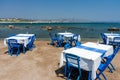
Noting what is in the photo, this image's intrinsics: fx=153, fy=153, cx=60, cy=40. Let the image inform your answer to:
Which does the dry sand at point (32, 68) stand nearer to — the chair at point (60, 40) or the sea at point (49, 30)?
the chair at point (60, 40)

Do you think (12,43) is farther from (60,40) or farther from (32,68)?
(60,40)

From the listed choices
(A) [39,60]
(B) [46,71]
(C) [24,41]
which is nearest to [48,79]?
(B) [46,71]

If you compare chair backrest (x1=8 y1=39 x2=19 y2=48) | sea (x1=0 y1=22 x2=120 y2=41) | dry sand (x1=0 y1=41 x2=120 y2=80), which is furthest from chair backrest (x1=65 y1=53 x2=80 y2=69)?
sea (x1=0 y1=22 x2=120 y2=41)

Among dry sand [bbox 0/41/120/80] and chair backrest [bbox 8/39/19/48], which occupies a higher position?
chair backrest [bbox 8/39/19/48]

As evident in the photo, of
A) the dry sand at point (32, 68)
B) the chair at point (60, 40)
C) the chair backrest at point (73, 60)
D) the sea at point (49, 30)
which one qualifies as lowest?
the sea at point (49, 30)

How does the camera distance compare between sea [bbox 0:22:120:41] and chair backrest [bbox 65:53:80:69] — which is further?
sea [bbox 0:22:120:41]

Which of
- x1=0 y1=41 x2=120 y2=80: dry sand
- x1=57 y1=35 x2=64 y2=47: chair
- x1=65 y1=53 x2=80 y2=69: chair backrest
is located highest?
x1=65 y1=53 x2=80 y2=69: chair backrest

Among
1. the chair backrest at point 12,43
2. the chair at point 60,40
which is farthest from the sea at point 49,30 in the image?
the chair backrest at point 12,43

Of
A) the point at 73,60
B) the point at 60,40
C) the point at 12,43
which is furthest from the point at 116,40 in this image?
the point at 12,43

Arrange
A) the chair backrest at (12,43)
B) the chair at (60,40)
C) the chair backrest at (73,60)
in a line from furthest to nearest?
the chair at (60,40)
the chair backrest at (12,43)
the chair backrest at (73,60)

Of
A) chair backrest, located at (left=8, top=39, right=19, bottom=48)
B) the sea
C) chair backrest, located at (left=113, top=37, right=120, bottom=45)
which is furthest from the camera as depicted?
the sea

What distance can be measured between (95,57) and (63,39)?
652 cm

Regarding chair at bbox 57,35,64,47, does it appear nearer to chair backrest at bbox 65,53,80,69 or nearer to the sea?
the sea

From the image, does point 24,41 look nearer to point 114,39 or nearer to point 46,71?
point 46,71
